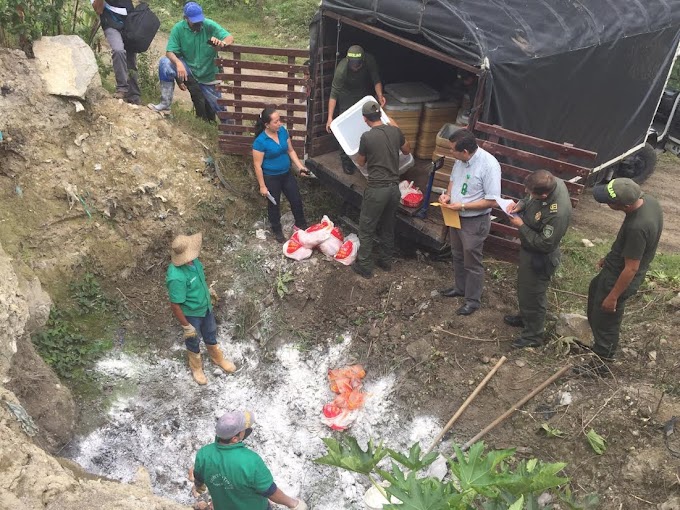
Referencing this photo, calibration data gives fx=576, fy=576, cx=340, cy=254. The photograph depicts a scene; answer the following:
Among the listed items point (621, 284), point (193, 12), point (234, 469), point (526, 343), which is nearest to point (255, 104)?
point (193, 12)

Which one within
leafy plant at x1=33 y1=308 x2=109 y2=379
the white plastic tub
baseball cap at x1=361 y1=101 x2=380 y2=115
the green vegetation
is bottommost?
leafy plant at x1=33 y1=308 x2=109 y2=379

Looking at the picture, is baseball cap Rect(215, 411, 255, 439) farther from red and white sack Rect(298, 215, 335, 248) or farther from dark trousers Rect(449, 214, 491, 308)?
red and white sack Rect(298, 215, 335, 248)

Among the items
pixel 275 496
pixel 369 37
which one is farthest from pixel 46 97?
pixel 275 496

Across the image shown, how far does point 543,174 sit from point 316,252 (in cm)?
315

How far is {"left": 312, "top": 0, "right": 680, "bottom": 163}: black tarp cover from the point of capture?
604 cm

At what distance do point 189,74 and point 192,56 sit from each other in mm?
246

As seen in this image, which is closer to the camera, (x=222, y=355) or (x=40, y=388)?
(x=40, y=388)

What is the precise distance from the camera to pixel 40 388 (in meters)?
5.04

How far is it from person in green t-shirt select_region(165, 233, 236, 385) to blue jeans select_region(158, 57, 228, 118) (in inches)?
137

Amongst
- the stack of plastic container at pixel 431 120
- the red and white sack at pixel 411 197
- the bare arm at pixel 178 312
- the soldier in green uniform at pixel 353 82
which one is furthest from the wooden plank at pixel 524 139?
the bare arm at pixel 178 312

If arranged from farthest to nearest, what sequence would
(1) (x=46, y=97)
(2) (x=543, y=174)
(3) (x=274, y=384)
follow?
(1) (x=46, y=97), (3) (x=274, y=384), (2) (x=543, y=174)


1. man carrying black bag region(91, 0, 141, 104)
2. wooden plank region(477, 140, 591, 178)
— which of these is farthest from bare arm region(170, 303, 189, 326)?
man carrying black bag region(91, 0, 141, 104)

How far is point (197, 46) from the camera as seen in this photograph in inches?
310

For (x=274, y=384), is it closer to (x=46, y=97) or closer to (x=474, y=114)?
(x=474, y=114)
